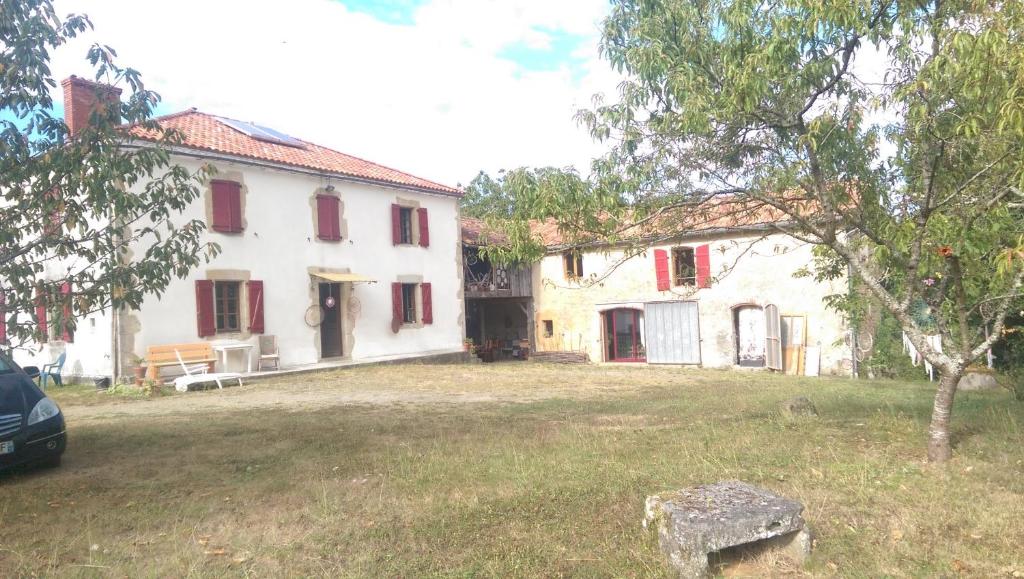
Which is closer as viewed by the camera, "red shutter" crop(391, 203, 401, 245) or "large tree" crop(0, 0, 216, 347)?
"large tree" crop(0, 0, 216, 347)

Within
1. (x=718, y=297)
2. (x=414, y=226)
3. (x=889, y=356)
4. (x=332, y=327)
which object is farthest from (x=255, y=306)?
(x=889, y=356)

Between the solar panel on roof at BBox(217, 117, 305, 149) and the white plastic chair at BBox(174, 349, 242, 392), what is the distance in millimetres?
6764

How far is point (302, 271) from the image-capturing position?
55.8 feet

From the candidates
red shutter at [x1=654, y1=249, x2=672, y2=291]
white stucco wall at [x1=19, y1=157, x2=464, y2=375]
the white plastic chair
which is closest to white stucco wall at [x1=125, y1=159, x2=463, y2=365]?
white stucco wall at [x1=19, y1=157, x2=464, y2=375]

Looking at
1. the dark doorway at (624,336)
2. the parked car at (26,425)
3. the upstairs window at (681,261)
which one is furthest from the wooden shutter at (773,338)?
the parked car at (26,425)

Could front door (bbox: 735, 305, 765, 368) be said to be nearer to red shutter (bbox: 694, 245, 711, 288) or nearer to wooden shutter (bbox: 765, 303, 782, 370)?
wooden shutter (bbox: 765, 303, 782, 370)

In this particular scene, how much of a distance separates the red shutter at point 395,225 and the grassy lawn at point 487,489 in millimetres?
10296

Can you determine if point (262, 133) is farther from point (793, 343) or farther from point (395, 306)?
point (793, 343)

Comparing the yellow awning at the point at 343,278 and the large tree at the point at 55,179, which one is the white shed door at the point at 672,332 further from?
the large tree at the point at 55,179

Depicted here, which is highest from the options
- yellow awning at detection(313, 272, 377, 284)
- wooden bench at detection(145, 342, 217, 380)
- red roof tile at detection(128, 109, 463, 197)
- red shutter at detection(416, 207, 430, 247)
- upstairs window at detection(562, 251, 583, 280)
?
red roof tile at detection(128, 109, 463, 197)

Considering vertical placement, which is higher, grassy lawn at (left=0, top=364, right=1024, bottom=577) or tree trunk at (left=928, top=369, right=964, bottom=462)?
tree trunk at (left=928, top=369, right=964, bottom=462)

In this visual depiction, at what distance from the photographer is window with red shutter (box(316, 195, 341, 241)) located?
57.3 feet

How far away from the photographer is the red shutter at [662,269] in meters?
20.0

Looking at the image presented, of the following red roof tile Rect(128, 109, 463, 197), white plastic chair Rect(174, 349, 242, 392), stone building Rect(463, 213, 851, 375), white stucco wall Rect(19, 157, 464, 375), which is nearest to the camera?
white plastic chair Rect(174, 349, 242, 392)
